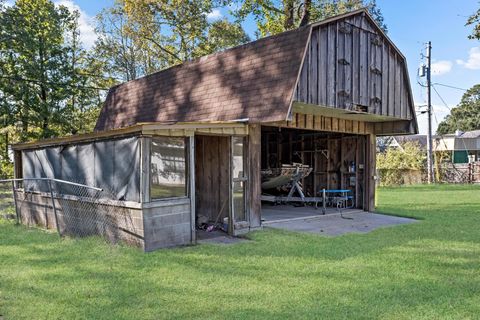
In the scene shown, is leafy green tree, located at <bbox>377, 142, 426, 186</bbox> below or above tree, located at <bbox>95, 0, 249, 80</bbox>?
below

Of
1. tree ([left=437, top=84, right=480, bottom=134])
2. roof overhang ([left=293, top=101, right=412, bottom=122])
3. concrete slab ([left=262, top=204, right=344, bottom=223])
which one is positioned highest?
tree ([left=437, top=84, right=480, bottom=134])

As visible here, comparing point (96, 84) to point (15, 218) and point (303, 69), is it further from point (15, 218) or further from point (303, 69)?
point (303, 69)

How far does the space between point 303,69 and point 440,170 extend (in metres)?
21.4

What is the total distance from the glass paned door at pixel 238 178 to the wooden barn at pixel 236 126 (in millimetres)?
21

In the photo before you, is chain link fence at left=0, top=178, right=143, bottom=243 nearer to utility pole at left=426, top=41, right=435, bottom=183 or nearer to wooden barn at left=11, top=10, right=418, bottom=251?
wooden barn at left=11, top=10, right=418, bottom=251

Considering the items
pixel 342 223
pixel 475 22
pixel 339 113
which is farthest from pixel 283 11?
pixel 342 223

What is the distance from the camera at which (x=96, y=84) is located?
75.5 ft

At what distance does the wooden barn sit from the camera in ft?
21.8

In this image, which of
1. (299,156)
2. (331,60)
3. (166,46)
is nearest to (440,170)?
(299,156)

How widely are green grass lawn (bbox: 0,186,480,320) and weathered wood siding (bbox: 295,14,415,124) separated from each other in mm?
3085

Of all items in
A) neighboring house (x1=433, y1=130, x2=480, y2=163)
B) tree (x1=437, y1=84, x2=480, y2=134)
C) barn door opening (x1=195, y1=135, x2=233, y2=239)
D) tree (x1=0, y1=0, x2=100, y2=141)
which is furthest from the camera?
tree (x1=437, y1=84, x2=480, y2=134)

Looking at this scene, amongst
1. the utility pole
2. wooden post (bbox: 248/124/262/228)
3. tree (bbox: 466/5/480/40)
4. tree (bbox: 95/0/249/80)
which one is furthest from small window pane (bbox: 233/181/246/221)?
the utility pole

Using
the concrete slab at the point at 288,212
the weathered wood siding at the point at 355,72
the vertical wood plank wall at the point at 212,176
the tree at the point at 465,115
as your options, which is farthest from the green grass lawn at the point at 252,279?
the tree at the point at 465,115

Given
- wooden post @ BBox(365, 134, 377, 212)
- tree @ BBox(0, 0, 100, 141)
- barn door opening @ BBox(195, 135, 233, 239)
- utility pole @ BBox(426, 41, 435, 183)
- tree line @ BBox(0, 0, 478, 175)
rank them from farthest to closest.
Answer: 1. utility pole @ BBox(426, 41, 435, 183)
2. tree line @ BBox(0, 0, 478, 175)
3. tree @ BBox(0, 0, 100, 141)
4. wooden post @ BBox(365, 134, 377, 212)
5. barn door opening @ BBox(195, 135, 233, 239)
